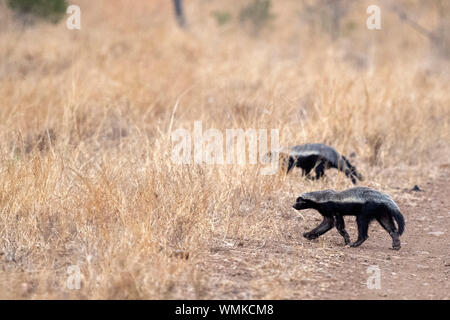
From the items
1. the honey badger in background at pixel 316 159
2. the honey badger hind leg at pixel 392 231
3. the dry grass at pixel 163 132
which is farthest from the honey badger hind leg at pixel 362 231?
the honey badger in background at pixel 316 159

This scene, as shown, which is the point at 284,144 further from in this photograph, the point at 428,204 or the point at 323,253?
the point at 323,253

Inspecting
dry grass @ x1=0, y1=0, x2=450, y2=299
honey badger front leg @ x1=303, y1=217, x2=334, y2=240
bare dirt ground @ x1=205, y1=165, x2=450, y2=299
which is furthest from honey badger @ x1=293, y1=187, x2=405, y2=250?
dry grass @ x1=0, y1=0, x2=450, y2=299

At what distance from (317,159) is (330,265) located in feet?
7.04

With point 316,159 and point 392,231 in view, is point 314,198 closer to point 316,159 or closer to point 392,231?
point 392,231

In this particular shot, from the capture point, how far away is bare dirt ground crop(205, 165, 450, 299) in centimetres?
396

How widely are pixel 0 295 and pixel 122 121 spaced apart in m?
4.31

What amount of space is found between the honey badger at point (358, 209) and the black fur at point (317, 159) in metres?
1.29

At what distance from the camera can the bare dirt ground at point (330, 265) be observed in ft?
13.0

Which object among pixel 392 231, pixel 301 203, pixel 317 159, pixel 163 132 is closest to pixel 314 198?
pixel 301 203

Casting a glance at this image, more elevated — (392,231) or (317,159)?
(317,159)

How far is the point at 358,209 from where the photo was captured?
500 centimetres

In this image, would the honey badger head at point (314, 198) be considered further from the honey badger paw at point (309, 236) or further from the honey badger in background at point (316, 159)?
the honey badger in background at point (316, 159)

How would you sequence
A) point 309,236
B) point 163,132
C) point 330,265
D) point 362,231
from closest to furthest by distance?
point 330,265 < point 362,231 < point 309,236 < point 163,132

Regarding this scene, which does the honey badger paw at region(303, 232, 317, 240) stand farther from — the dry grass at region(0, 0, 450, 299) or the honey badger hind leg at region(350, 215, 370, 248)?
the honey badger hind leg at region(350, 215, 370, 248)
